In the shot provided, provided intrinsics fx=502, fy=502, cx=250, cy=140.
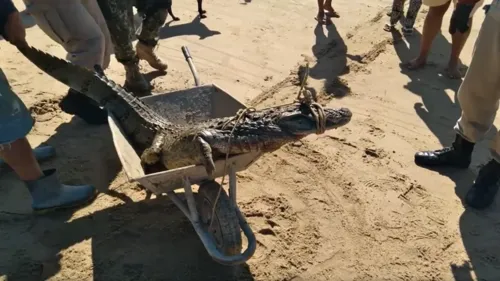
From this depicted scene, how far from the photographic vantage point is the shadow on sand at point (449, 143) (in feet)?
10.1

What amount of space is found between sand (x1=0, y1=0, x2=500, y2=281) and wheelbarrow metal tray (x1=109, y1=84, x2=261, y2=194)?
55 cm

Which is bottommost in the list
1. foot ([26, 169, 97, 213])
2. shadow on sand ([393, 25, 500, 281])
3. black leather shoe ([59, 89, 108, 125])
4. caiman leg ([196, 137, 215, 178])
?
shadow on sand ([393, 25, 500, 281])

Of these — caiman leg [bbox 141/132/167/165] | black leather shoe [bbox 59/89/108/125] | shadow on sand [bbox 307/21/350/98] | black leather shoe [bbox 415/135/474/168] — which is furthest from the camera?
shadow on sand [bbox 307/21/350/98]

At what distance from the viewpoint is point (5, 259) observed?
3.06 metres

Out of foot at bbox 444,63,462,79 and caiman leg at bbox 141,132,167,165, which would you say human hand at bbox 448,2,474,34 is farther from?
caiman leg at bbox 141,132,167,165

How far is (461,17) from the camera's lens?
14.4 ft

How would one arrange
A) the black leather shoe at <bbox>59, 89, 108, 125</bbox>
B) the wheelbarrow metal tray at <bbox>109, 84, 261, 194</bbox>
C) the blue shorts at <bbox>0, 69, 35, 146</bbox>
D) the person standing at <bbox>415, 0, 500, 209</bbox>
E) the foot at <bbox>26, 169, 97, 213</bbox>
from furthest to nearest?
the black leather shoe at <bbox>59, 89, 108, 125</bbox> < the person standing at <bbox>415, 0, 500, 209</bbox> < the foot at <bbox>26, 169, 97, 213</bbox> < the blue shorts at <bbox>0, 69, 35, 146</bbox> < the wheelbarrow metal tray at <bbox>109, 84, 261, 194</bbox>

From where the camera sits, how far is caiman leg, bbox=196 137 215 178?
255 cm

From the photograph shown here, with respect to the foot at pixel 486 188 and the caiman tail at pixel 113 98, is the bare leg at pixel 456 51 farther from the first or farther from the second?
the caiman tail at pixel 113 98

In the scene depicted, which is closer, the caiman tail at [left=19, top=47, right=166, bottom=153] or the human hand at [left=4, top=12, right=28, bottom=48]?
the human hand at [left=4, top=12, right=28, bottom=48]

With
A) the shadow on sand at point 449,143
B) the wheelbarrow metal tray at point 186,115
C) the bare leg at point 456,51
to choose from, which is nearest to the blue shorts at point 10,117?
the wheelbarrow metal tray at point 186,115

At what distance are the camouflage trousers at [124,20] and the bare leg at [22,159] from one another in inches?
63.3

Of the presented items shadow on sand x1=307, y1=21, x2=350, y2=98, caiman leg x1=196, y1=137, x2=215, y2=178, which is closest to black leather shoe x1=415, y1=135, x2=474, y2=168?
shadow on sand x1=307, y1=21, x2=350, y2=98

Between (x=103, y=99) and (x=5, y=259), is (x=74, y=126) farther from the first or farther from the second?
(x=5, y=259)
